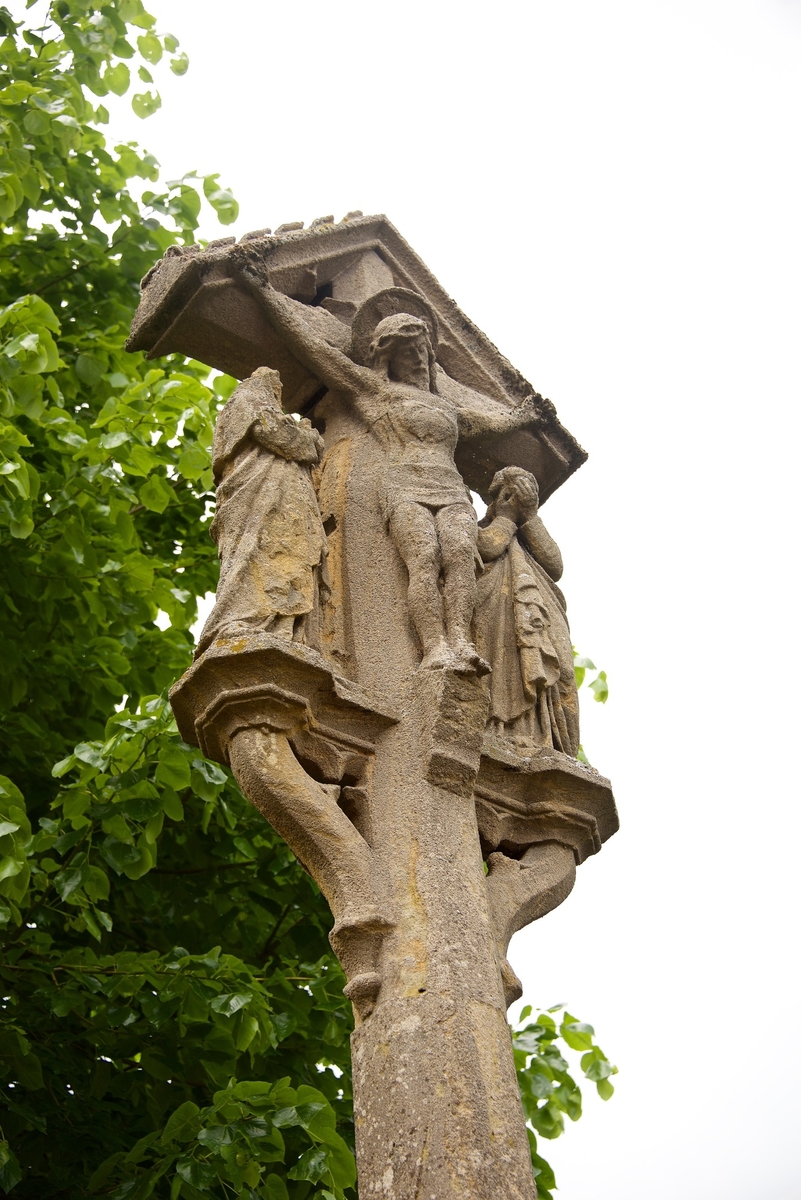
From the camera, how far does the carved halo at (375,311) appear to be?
203 inches

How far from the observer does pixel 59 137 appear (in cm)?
667

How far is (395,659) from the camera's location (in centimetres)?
412

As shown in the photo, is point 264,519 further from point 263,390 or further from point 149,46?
point 149,46

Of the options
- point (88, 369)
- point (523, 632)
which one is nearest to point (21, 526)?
point (88, 369)

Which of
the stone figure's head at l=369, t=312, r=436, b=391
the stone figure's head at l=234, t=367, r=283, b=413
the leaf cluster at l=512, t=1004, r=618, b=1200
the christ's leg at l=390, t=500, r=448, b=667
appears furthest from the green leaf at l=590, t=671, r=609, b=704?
the stone figure's head at l=234, t=367, r=283, b=413

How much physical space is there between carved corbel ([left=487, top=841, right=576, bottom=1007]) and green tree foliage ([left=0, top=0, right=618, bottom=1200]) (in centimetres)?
130

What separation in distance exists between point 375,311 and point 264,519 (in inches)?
61.0

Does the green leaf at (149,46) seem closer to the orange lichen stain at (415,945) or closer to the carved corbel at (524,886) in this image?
the carved corbel at (524,886)

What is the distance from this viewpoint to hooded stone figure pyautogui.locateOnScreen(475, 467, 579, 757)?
4430 mm

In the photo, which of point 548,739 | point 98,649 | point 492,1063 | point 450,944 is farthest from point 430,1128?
point 98,649

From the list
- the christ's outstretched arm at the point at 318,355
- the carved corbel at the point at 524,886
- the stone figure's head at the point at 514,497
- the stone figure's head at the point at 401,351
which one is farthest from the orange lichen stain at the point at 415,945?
the stone figure's head at the point at 401,351

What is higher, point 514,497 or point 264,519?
point 514,497

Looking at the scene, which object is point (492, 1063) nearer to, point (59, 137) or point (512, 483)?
point (512, 483)

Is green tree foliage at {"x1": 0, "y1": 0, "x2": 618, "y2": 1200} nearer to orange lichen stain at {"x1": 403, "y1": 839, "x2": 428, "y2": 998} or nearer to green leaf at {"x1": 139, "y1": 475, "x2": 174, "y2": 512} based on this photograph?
green leaf at {"x1": 139, "y1": 475, "x2": 174, "y2": 512}
